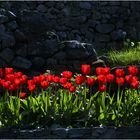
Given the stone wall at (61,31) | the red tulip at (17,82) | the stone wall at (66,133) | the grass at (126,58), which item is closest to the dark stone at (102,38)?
the stone wall at (61,31)

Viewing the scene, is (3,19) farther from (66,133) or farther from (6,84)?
(66,133)

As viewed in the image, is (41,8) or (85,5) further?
(85,5)

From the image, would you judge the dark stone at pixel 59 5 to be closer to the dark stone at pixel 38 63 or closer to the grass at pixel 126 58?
the grass at pixel 126 58

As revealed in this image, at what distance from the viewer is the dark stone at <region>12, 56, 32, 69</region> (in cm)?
876

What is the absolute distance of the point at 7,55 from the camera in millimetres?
8844

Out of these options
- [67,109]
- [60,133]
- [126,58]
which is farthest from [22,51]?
[60,133]

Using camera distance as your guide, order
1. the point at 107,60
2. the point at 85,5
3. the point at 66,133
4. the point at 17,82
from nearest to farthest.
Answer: the point at 66,133
the point at 17,82
the point at 107,60
the point at 85,5

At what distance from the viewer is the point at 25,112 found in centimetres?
594

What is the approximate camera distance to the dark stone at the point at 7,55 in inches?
347

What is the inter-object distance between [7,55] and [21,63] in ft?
0.97

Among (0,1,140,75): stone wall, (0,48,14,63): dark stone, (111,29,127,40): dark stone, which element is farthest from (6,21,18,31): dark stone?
(111,29,127,40): dark stone

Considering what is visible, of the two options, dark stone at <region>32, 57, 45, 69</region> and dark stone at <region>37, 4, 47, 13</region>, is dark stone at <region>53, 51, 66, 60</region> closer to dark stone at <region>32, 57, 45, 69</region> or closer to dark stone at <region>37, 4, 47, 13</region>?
dark stone at <region>32, 57, 45, 69</region>

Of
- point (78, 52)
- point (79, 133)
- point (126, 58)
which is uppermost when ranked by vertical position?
point (78, 52)

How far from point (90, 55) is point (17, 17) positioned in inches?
64.4
